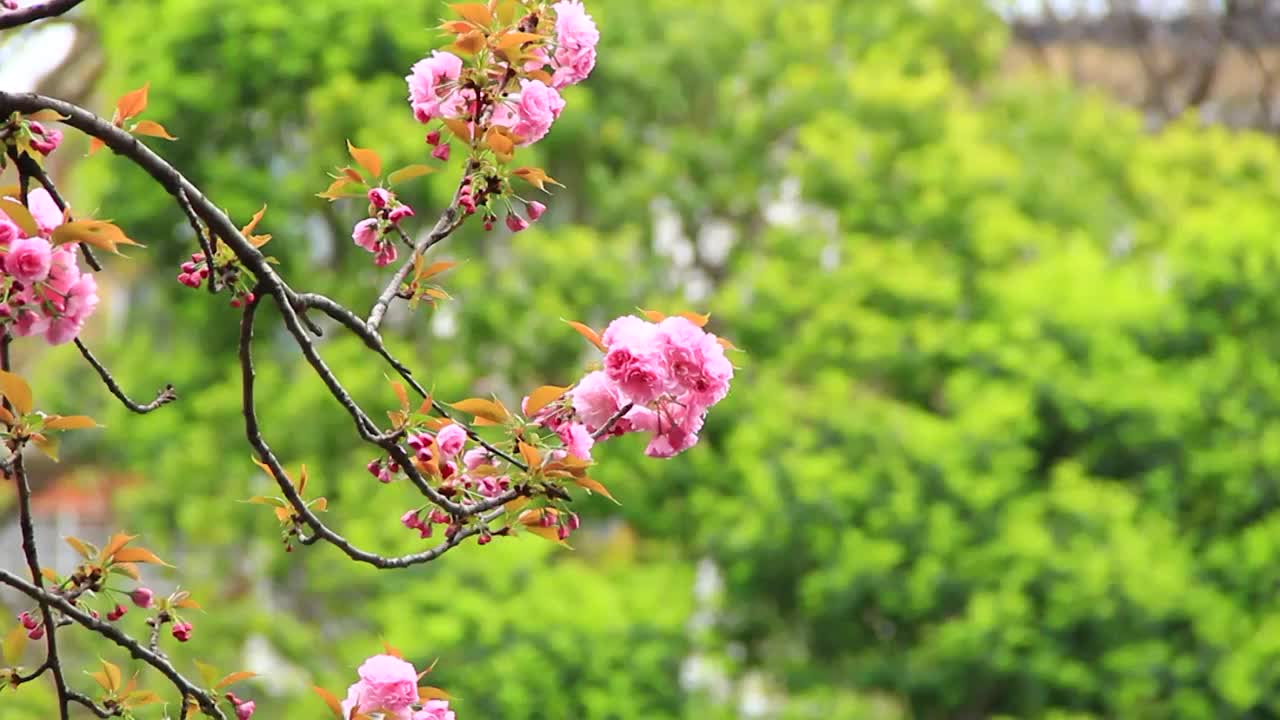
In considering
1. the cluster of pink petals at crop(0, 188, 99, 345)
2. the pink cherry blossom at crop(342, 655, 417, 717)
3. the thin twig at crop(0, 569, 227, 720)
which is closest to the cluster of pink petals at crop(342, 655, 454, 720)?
the pink cherry blossom at crop(342, 655, 417, 717)

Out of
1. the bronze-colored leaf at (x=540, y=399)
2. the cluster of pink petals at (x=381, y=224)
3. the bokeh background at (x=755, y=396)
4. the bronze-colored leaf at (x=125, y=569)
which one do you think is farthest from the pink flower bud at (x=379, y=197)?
the bokeh background at (x=755, y=396)

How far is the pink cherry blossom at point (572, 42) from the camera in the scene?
2861mm

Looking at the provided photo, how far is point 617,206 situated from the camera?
34.8 feet

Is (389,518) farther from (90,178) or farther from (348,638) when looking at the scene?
(90,178)

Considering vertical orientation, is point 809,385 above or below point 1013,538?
above

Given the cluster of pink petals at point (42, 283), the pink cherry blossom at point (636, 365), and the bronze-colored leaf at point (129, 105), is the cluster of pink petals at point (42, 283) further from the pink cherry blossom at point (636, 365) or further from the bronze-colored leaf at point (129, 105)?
the pink cherry blossom at point (636, 365)

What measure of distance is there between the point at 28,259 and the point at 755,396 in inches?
299

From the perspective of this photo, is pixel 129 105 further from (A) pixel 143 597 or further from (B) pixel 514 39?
(A) pixel 143 597

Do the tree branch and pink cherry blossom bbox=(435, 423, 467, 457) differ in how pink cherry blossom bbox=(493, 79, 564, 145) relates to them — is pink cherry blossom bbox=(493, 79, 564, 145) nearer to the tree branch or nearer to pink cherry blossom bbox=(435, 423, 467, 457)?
pink cherry blossom bbox=(435, 423, 467, 457)

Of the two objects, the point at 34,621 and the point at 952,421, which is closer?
the point at 34,621

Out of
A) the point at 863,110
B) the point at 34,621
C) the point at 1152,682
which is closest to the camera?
the point at 34,621

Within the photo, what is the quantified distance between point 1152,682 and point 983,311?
87.5 inches

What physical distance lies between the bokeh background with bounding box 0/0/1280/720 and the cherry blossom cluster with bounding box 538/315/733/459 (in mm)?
6095

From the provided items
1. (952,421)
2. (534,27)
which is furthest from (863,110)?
(534,27)
